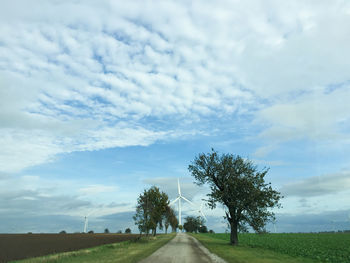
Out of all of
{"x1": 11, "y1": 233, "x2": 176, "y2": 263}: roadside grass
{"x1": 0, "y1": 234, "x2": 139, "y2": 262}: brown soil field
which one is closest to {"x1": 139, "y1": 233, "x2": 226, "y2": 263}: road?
{"x1": 11, "y1": 233, "x2": 176, "y2": 263}: roadside grass

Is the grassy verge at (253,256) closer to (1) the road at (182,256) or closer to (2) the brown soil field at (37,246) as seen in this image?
(1) the road at (182,256)

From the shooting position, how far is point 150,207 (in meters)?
66.6

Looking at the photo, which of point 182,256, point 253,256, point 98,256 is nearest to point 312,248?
point 253,256

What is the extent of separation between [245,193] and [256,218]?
448 cm

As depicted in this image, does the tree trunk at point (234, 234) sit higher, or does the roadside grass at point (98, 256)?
the tree trunk at point (234, 234)

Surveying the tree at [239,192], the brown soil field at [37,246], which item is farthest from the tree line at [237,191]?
the brown soil field at [37,246]

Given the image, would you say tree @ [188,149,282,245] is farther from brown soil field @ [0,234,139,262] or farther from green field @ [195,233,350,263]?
brown soil field @ [0,234,139,262]

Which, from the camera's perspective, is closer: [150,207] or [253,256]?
[253,256]

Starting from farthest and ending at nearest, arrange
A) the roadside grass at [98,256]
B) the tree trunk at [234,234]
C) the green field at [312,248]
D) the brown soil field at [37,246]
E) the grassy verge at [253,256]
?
the tree trunk at [234,234] < the brown soil field at [37,246] < the green field at [312,248] < the roadside grass at [98,256] < the grassy verge at [253,256]

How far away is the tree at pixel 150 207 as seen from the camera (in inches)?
2464

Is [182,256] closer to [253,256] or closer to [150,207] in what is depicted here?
Answer: [253,256]

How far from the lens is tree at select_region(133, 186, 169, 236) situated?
62.6 meters

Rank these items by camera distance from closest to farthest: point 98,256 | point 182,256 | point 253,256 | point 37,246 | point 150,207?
point 182,256 < point 253,256 < point 98,256 < point 37,246 < point 150,207

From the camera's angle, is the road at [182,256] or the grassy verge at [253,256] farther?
the grassy verge at [253,256]
